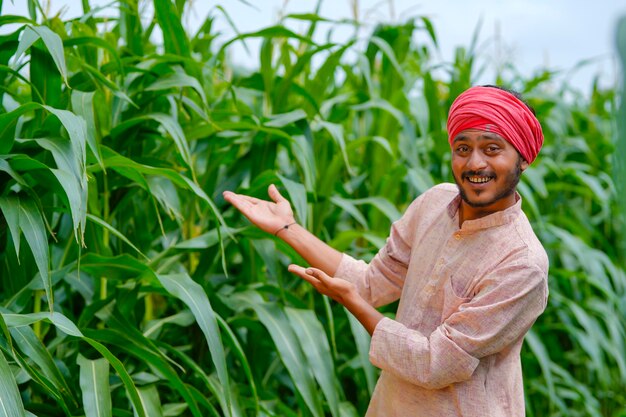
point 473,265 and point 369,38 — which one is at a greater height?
point 369,38

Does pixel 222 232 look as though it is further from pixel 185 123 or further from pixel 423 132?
pixel 423 132

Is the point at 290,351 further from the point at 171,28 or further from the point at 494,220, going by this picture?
the point at 171,28

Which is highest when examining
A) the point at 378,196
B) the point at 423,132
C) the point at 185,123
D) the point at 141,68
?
the point at 141,68

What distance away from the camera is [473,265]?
0.97 metres

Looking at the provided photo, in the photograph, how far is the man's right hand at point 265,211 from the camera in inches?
45.8

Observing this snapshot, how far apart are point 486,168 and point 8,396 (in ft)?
2.07

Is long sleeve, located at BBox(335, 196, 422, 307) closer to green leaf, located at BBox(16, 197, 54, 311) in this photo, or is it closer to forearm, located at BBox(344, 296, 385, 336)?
forearm, located at BBox(344, 296, 385, 336)

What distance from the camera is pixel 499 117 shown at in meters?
0.93

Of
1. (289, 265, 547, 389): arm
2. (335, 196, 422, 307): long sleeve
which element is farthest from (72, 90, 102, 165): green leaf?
(289, 265, 547, 389): arm

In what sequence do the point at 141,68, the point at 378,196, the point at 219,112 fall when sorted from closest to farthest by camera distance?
the point at 141,68 < the point at 219,112 < the point at 378,196

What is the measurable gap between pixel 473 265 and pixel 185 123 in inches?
26.7

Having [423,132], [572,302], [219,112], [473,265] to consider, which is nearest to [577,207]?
[572,302]

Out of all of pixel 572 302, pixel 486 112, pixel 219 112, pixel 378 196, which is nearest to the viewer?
pixel 486 112

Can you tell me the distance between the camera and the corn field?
108 centimetres
